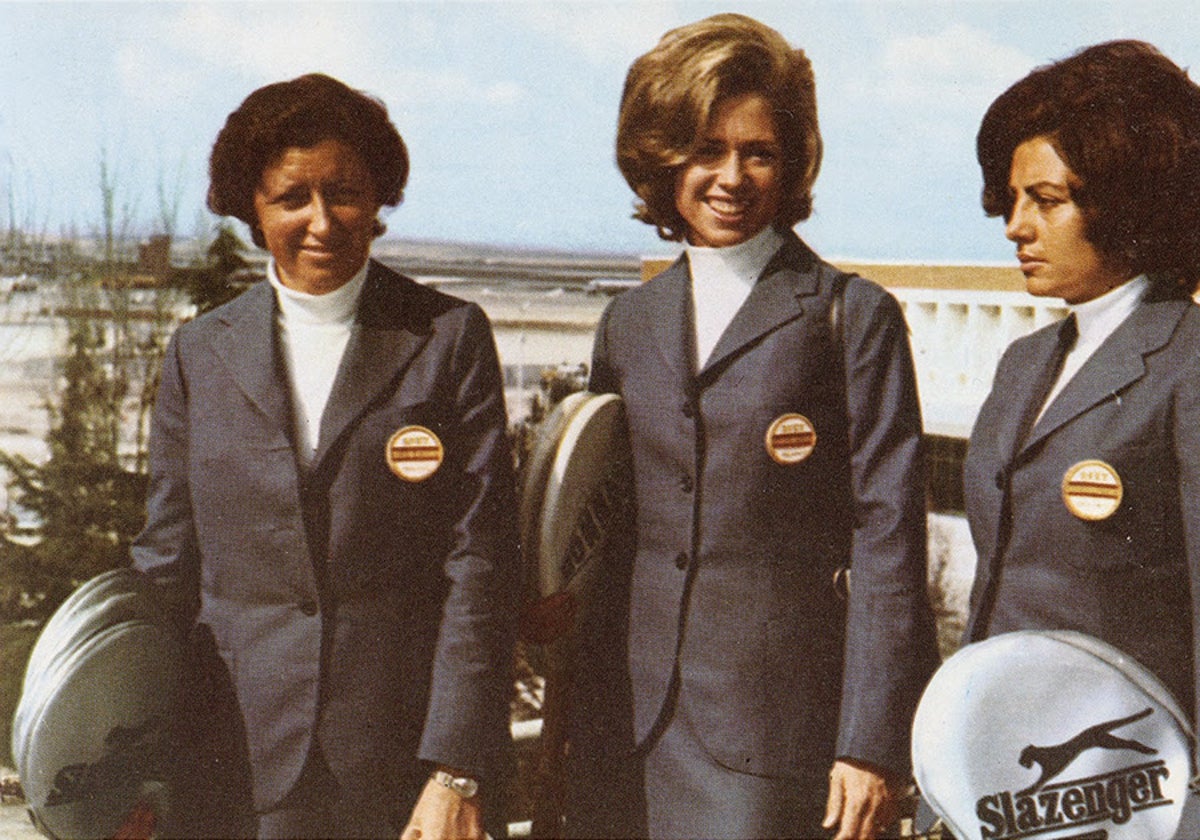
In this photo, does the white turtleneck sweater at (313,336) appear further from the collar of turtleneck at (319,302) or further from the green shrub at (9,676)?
the green shrub at (9,676)

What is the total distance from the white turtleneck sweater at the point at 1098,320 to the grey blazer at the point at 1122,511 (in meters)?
0.02

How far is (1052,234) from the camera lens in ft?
8.35

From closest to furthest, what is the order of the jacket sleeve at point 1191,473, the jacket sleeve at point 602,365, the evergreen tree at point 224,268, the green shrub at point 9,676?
the jacket sleeve at point 1191,473 → the jacket sleeve at point 602,365 → the evergreen tree at point 224,268 → the green shrub at point 9,676

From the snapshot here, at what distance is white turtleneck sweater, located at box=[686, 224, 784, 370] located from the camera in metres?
2.57

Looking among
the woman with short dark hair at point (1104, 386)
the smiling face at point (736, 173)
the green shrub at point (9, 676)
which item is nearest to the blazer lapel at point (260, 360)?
the smiling face at point (736, 173)

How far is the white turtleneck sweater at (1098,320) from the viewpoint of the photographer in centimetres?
252

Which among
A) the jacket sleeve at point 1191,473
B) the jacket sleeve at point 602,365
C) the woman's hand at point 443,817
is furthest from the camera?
the jacket sleeve at point 602,365

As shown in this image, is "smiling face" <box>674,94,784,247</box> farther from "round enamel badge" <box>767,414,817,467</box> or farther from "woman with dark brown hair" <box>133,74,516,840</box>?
"woman with dark brown hair" <box>133,74,516,840</box>

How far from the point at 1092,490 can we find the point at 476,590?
128cm

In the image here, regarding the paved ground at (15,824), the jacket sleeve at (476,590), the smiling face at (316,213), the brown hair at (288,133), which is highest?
the brown hair at (288,133)

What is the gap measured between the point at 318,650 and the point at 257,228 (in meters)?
0.92

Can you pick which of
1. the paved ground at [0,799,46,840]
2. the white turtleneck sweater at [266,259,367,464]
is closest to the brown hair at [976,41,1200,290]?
the white turtleneck sweater at [266,259,367,464]

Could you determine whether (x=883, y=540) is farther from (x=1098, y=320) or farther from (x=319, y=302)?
(x=319, y=302)

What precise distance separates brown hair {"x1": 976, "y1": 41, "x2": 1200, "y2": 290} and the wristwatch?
174 cm
